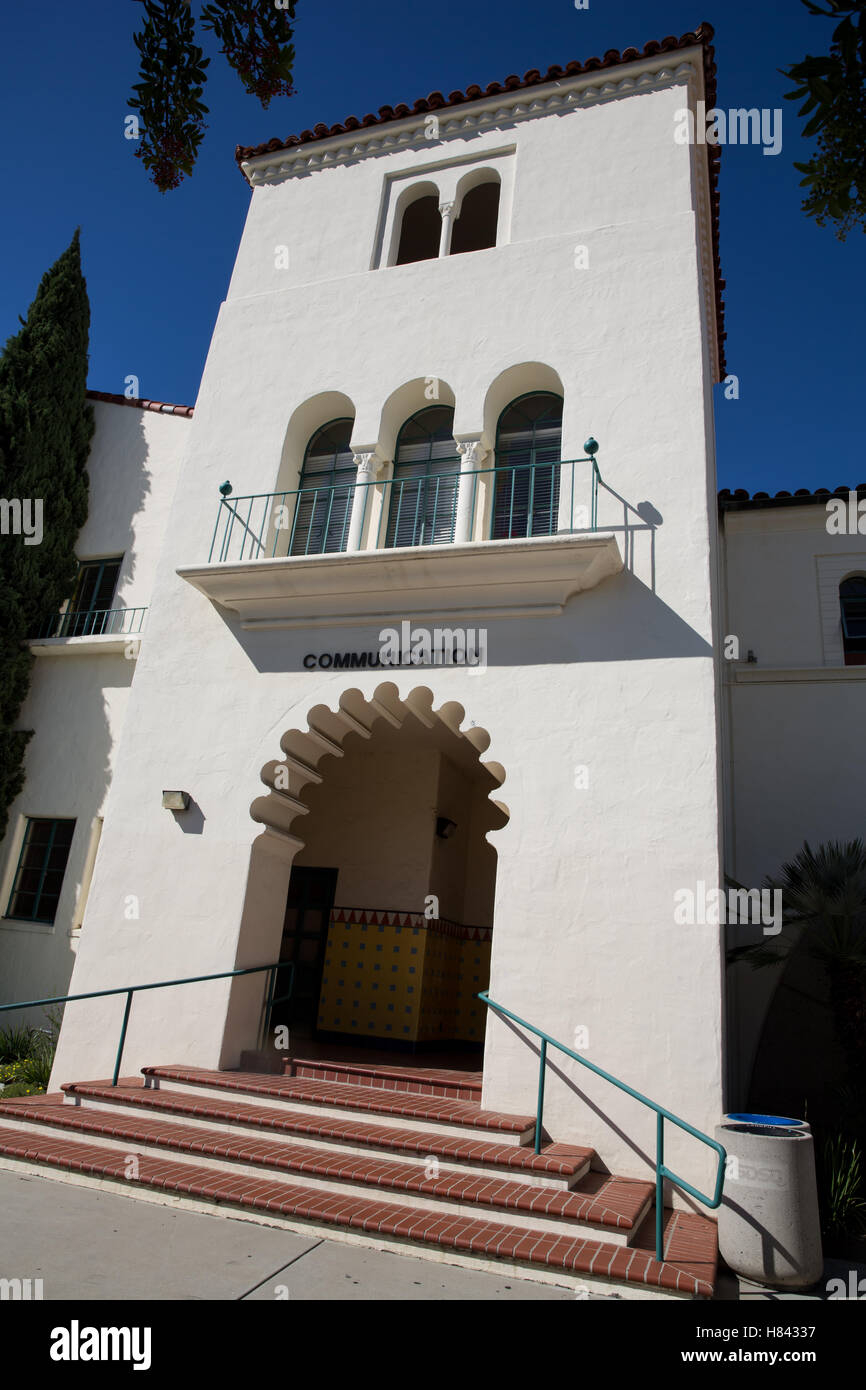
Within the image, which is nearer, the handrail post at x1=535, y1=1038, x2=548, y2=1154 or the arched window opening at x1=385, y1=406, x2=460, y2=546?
the handrail post at x1=535, y1=1038, x2=548, y2=1154

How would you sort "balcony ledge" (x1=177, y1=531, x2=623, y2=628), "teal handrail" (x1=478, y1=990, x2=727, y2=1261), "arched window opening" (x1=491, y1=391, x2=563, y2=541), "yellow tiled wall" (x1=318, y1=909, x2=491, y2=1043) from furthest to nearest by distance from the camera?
"yellow tiled wall" (x1=318, y1=909, x2=491, y2=1043) < "arched window opening" (x1=491, y1=391, x2=563, y2=541) < "balcony ledge" (x1=177, y1=531, x2=623, y2=628) < "teal handrail" (x1=478, y1=990, x2=727, y2=1261)

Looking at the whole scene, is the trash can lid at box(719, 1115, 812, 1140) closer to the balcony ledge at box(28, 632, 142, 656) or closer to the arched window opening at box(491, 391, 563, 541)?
the arched window opening at box(491, 391, 563, 541)

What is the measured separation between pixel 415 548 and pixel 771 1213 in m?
5.95

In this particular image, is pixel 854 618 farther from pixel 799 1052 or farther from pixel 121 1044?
pixel 121 1044

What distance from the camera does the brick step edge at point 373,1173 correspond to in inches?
214

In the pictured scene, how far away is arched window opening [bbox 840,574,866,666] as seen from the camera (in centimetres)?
1151

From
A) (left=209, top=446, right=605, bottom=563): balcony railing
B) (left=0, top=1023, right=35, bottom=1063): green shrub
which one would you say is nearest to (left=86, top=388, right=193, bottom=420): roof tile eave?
(left=209, top=446, right=605, bottom=563): balcony railing

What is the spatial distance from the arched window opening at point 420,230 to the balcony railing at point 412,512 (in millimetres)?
4130

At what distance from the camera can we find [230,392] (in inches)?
427

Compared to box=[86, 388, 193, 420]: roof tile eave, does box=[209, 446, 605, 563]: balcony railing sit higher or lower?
lower

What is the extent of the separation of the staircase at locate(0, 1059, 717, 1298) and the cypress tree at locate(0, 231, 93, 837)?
20.0ft
